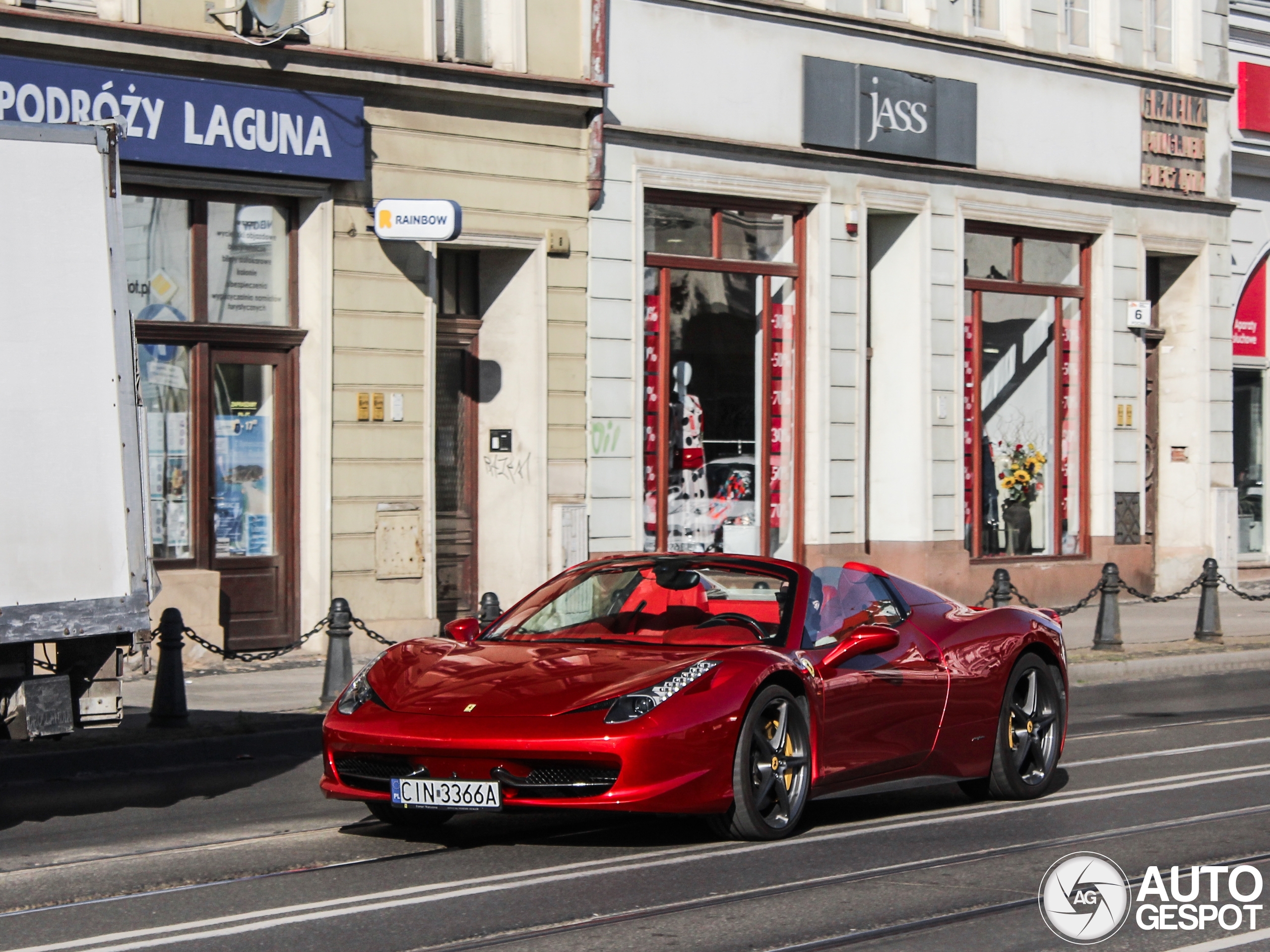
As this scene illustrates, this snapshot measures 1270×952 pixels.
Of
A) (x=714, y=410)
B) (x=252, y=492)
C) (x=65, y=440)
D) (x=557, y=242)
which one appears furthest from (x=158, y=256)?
(x=65, y=440)

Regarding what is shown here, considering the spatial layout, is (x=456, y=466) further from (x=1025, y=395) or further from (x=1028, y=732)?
(x=1028, y=732)

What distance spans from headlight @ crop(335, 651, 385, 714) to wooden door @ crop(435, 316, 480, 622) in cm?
1067

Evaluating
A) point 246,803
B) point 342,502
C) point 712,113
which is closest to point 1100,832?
point 246,803

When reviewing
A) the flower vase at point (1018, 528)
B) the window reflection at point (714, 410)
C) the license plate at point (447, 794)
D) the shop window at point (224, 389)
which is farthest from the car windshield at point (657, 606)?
the flower vase at point (1018, 528)

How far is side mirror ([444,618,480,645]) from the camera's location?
350 inches

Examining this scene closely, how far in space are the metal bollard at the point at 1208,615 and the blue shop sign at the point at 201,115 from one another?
31.2ft

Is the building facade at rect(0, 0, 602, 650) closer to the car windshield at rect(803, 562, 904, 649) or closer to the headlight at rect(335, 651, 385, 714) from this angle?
the headlight at rect(335, 651, 385, 714)

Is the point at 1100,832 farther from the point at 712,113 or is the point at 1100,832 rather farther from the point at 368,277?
the point at 712,113

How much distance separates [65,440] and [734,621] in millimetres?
3115

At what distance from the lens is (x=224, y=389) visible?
1720 centimetres

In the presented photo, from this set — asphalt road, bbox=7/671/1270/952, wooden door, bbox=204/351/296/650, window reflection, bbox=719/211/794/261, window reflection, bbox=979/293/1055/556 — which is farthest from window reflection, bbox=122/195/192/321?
window reflection, bbox=979/293/1055/556

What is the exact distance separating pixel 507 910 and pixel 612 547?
13.2m

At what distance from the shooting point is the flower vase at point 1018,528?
23812 millimetres

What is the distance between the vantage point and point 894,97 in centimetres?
2188
